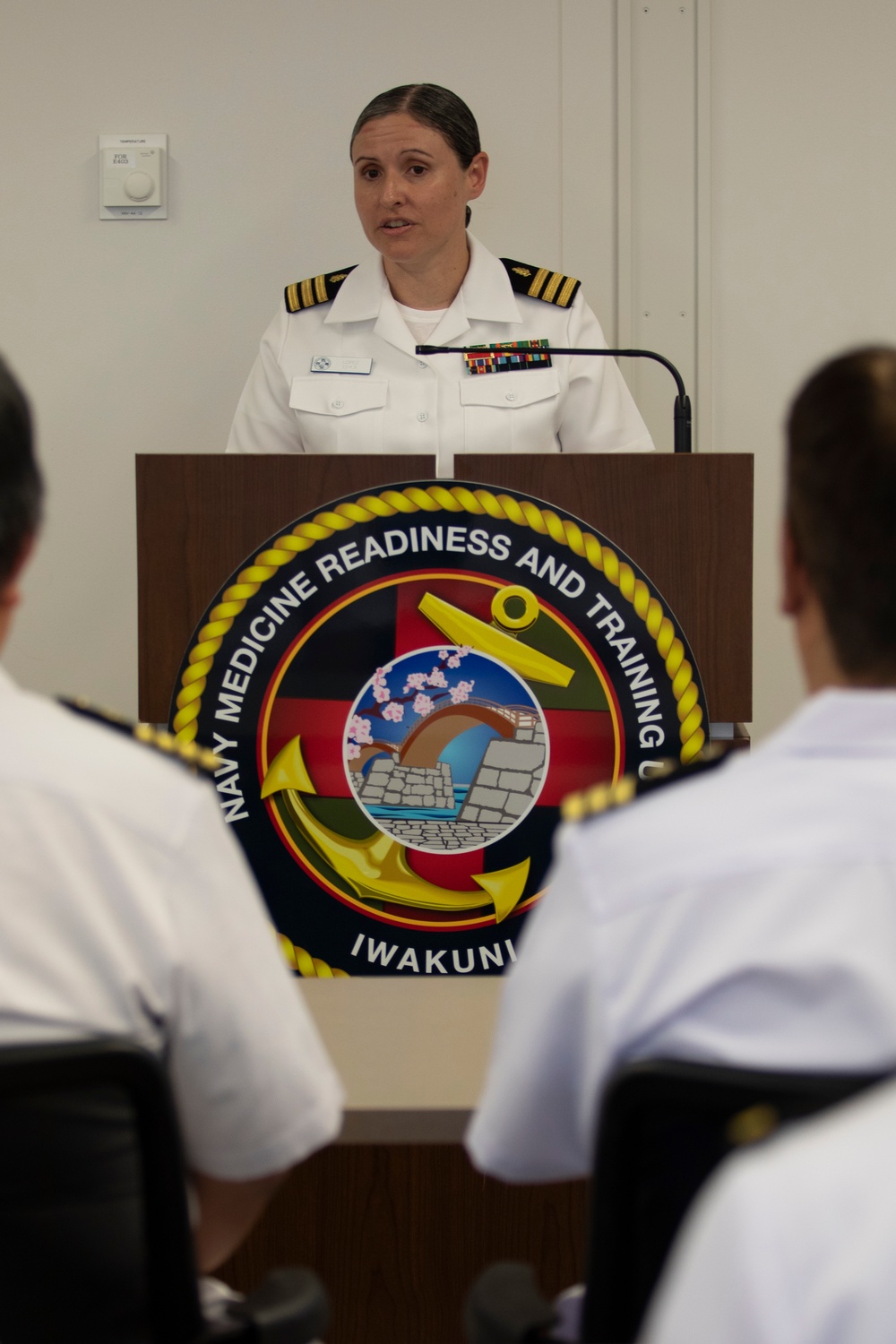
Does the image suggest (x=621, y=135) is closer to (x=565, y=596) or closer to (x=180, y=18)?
(x=180, y=18)

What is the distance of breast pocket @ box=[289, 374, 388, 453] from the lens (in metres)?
2.86

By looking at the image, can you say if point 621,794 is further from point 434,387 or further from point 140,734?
point 434,387

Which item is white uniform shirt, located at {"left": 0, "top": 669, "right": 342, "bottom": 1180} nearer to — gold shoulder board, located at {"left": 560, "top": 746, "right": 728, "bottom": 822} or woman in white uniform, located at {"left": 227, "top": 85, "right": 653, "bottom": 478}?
gold shoulder board, located at {"left": 560, "top": 746, "right": 728, "bottom": 822}

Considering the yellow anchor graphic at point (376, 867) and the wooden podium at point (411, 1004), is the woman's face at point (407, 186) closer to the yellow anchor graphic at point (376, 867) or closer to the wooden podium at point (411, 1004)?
the wooden podium at point (411, 1004)

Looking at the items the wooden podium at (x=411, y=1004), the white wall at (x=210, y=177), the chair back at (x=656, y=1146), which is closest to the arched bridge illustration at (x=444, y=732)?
the wooden podium at (x=411, y=1004)

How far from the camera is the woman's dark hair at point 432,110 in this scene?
9.50 ft

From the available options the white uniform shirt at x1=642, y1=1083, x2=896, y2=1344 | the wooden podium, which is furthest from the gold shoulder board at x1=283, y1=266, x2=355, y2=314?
the white uniform shirt at x1=642, y1=1083, x2=896, y2=1344

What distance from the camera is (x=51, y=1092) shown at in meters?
0.73

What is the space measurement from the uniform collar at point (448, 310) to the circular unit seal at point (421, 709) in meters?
1.01

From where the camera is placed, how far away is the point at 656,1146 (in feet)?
2.43

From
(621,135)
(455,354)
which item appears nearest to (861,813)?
(455,354)

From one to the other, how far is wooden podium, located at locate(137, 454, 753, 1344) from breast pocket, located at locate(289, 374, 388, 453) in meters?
0.70

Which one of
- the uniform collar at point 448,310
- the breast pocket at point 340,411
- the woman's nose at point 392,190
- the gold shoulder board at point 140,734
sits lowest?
the gold shoulder board at point 140,734

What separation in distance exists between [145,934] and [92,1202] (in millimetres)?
151
